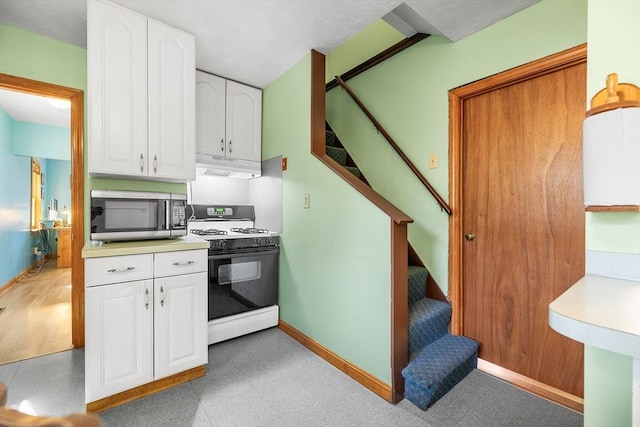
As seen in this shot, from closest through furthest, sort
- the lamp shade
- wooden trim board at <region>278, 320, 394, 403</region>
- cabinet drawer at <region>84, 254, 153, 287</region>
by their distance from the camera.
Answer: the lamp shade
cabinet drawer at <region>84, 254, 153, 287</region>
wooden trim board at <region>278, 320, 394, 403</region>

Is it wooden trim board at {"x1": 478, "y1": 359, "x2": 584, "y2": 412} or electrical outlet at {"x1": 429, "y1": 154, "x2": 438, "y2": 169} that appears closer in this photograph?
wooden trim board at {"x1": 478, "y1": 359, "x2": 584, "y2": 412}

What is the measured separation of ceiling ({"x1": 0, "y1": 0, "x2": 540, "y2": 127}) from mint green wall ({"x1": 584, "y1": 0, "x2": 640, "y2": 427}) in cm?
103

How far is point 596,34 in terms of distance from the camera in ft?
3.27

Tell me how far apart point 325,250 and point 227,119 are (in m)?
1.62

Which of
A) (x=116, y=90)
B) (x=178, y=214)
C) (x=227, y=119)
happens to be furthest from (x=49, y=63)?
(x=178, y=214)

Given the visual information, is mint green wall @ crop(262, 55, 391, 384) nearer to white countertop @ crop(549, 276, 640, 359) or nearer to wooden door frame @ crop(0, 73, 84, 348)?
white countertop @ crop(549, 276, 640, 359)

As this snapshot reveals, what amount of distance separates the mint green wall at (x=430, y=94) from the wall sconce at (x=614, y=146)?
1046 millimetres

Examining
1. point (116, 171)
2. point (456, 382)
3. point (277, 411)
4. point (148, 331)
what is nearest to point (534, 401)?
point (456, 382)

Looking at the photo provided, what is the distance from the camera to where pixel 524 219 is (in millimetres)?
1890

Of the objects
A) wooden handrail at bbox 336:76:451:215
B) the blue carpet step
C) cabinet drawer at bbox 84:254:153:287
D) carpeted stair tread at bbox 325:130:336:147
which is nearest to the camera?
cabinet drawer at bbox 84:254:153:287

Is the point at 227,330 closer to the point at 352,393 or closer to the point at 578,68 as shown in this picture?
the point at 352,393

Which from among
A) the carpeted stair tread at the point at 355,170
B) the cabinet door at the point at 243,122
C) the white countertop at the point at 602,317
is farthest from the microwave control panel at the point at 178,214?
the white countertop at the point at 602,317

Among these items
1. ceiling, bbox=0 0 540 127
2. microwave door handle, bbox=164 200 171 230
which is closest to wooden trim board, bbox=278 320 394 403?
microwave door handle, bbox=164 200 171 230

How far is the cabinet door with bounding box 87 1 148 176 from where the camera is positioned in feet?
5.77
